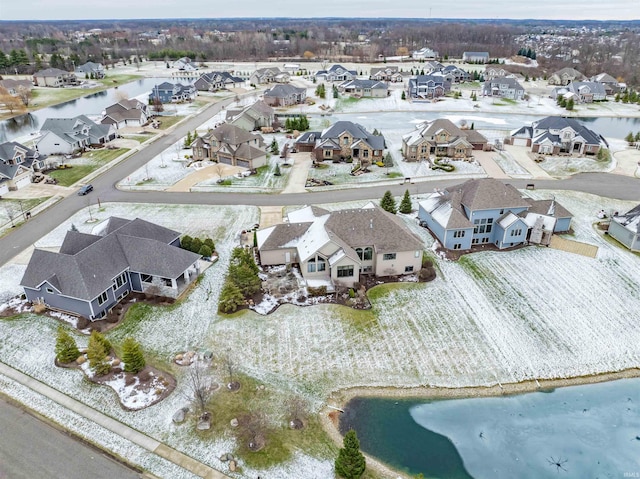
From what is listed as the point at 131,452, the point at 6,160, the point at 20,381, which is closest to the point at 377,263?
the point at 131,452

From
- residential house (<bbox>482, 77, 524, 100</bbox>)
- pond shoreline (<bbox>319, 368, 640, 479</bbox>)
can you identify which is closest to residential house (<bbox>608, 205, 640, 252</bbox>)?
pond shoreline (<bbox>319, 368, 640, 479</bbox>)

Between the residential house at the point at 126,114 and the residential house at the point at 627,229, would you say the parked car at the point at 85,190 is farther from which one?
the residential house at the point at 627,229

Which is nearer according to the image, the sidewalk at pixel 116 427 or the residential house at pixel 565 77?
the sidewalk at pixel 116 427

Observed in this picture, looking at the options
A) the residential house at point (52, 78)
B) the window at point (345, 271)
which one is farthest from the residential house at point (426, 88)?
the residential house at point (52, 78)

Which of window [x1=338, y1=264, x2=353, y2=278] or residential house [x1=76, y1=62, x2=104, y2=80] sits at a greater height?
residential house [x1=76, y1=62, x2=104, y2=80]

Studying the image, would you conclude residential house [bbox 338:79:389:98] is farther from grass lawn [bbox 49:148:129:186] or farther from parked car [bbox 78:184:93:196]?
parked car [bbox 78:184:93:196]

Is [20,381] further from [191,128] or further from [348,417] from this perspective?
[191,128]
